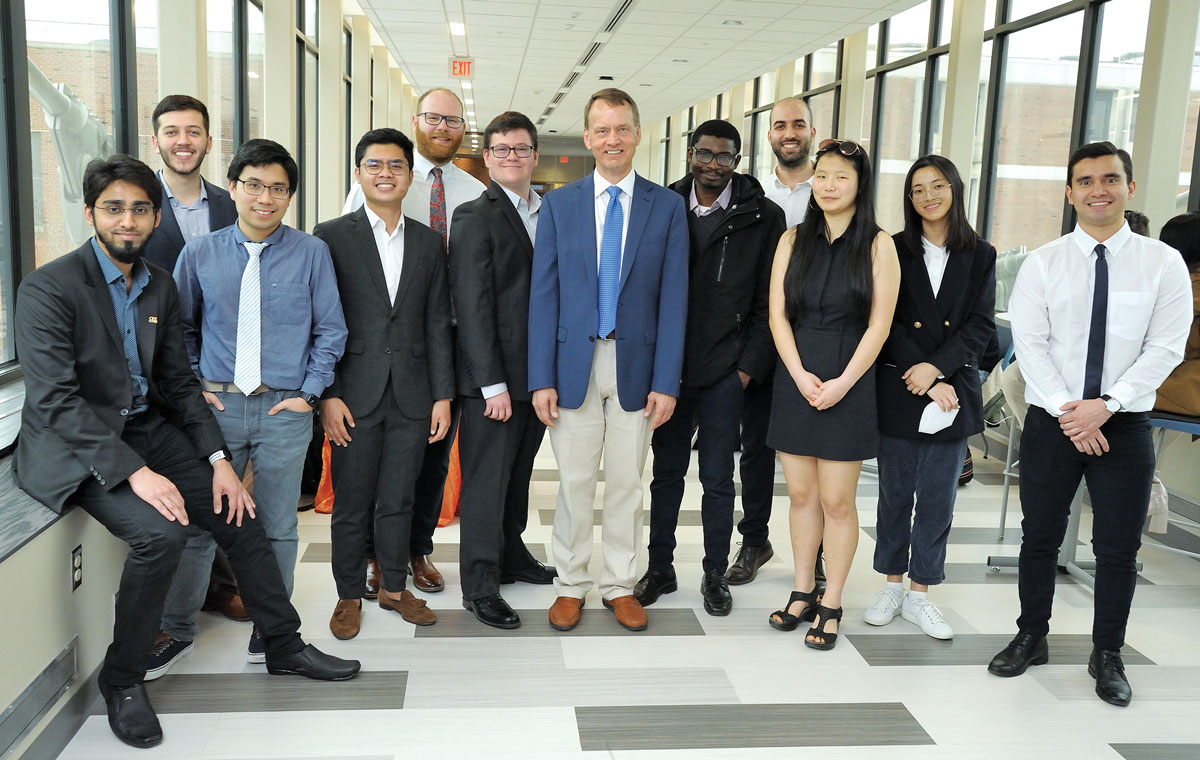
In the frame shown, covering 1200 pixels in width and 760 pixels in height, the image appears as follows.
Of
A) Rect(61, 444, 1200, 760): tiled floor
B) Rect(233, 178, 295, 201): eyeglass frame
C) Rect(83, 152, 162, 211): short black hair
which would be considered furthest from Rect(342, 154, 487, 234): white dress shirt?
Rect(61, 444, 1200, 760): tiled floor

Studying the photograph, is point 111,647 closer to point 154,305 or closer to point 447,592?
point 154,305

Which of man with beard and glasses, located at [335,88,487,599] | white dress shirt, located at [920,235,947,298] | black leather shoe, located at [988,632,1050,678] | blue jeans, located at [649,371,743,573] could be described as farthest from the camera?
man with beard and glasses, located at [335,88,487,599]

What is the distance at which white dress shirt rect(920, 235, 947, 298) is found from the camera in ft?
10.4

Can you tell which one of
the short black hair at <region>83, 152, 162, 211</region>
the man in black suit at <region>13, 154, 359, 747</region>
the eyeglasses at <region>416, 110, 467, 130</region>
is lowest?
the man in black suit at <region>13, 154, 359, 747</region>

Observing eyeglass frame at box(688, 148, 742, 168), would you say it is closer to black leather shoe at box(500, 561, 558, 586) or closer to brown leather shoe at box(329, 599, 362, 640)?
black leather shoe at box(500, 561, 558, 586)

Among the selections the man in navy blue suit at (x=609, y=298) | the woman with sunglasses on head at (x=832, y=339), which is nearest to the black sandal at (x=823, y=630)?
the woman with sunglasses on head at (x=832, y=339)

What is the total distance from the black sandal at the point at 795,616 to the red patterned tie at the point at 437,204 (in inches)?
74.4

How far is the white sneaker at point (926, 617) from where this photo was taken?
322 cm

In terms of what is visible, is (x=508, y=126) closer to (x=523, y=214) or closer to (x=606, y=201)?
(x=523, y=214)

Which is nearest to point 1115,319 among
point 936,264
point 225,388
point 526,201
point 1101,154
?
point 1101,154

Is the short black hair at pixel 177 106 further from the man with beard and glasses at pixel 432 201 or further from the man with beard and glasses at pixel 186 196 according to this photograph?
the man with beard and glasses at pixel 432 201

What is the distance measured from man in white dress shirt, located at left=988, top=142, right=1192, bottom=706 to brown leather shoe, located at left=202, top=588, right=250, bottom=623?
2699 mm

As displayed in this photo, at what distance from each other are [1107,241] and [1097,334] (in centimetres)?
29

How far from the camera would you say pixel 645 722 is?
2.57m
